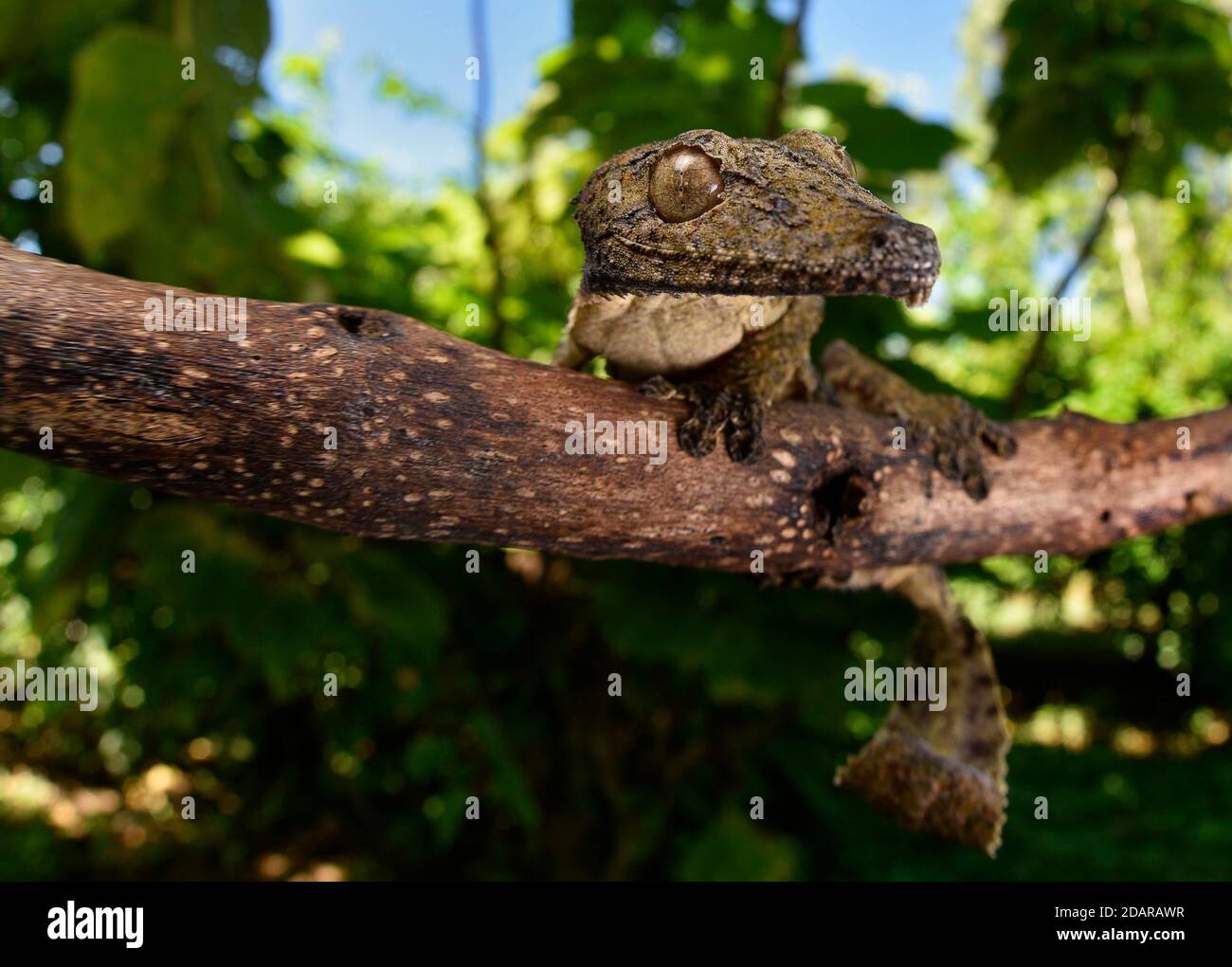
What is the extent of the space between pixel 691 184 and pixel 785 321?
2.79ft

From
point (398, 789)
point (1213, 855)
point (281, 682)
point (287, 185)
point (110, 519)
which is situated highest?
point (287, 185)

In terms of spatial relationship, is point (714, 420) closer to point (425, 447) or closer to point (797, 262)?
point (797, 262)

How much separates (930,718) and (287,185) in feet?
20.5

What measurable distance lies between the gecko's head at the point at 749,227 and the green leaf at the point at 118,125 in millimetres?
2863

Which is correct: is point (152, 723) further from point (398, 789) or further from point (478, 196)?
point (478, 196)

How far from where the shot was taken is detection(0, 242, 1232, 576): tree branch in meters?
2.08

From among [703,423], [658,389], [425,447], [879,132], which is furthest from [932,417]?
[879,132]

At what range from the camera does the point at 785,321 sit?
118 inches

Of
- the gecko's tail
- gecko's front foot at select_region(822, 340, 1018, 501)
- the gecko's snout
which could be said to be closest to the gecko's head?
the gecko's snout

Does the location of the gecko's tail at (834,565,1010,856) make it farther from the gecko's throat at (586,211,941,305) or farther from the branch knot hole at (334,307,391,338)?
the branch knot hole at (334,307,391,338)

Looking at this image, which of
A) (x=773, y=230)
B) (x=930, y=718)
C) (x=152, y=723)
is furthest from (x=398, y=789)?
(x=773, y=230)

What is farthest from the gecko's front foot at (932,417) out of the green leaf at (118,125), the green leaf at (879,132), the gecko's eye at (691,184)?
the green leaf at (118,125)
